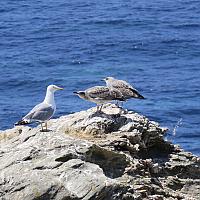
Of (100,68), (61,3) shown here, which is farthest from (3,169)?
(61,3)

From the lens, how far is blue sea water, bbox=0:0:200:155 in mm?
38938

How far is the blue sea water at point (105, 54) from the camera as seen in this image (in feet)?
128

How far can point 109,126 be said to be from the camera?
16859mm

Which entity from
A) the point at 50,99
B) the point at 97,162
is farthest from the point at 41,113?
the point at 97,162

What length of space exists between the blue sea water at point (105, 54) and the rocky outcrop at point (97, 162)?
49.5ft

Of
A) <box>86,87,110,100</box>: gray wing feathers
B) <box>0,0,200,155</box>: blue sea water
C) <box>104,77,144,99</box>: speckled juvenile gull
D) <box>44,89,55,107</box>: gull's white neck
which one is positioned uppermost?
<box>86,87,110,100</box>: gray wing feathers

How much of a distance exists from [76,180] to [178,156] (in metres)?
4.21

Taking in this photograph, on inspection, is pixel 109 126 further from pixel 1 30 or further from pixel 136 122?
pixel 1 30

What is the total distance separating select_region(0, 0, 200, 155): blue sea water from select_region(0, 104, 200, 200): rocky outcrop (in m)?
15.1

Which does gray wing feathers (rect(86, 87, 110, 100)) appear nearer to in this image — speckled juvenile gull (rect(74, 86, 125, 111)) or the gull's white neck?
speckled juvenile gull (rect(74, 86, 125, 111))

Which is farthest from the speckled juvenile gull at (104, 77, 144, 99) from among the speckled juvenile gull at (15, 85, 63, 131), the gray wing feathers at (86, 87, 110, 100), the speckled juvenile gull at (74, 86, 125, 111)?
the speckled juvenile gull at (15, 85, 63, 131)

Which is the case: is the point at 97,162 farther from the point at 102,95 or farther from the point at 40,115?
the point at 102,95

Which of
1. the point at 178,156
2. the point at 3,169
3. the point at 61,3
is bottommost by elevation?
the point at 61,3

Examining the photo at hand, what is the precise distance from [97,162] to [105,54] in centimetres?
3520
